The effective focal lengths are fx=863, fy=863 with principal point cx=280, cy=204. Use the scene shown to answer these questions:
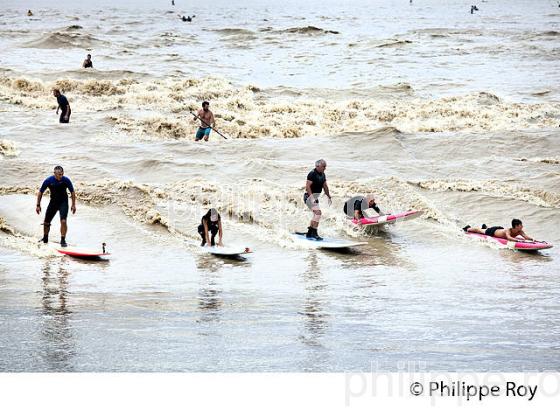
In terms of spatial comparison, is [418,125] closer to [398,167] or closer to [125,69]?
[398,167]

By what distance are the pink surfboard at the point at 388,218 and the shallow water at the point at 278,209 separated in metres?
0.27

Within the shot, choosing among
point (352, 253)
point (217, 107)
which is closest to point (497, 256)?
point (352, 253)

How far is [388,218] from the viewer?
15172 millimetres

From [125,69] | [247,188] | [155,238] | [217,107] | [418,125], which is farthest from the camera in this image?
[125,69]

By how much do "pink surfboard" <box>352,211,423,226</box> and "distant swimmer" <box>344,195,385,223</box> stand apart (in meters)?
0.12

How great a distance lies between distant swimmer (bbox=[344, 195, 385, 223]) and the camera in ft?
50.9

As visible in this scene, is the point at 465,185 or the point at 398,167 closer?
the point at 465,185

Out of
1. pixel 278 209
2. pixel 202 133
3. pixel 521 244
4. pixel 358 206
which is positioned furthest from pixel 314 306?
pixel 202 133

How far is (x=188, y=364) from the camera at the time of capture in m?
8.32

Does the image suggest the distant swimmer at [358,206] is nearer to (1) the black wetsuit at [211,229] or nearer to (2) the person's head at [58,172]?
(1) the black wetsuit at [211,229]

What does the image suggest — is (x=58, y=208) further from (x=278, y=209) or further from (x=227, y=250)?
(x=278, y=209)

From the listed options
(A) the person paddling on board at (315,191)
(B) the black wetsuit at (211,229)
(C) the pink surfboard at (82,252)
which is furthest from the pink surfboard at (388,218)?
(C) the pink surfboard at (82,252)

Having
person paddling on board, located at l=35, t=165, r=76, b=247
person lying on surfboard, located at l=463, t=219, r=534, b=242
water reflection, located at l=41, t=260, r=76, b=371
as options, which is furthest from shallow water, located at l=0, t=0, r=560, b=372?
person paddling on board, located at l=35, t=165, r=76, b=247

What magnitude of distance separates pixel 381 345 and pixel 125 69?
28.6 meters
